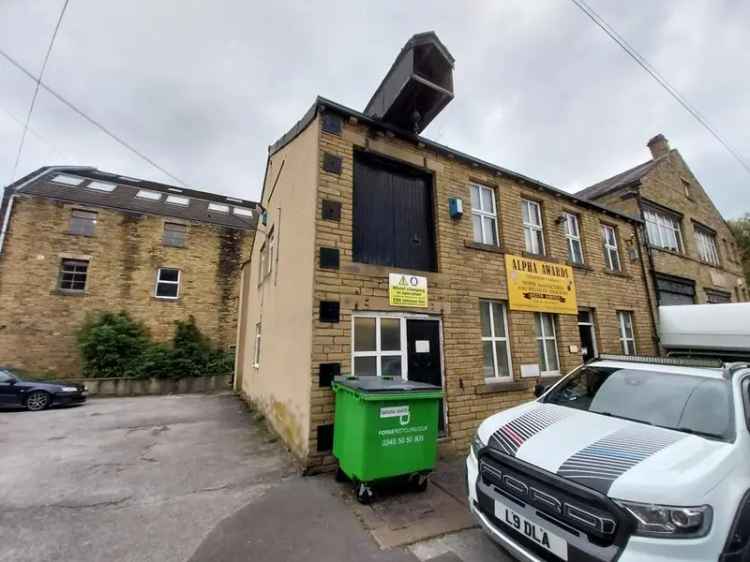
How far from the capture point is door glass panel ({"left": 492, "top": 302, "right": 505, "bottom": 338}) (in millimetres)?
6633

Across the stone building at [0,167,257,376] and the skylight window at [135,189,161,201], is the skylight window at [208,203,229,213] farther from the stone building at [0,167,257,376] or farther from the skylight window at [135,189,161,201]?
the skylight window at [135,189,161,201]

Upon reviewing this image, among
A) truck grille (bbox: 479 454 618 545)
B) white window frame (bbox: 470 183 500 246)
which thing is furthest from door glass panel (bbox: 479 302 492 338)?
truck grille (bbox: 479 454 618 545)

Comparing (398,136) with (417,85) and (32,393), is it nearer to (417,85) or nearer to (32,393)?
(417,85)

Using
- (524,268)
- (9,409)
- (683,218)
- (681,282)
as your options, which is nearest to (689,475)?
(524,268)

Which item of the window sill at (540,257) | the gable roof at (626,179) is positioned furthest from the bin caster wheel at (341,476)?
the gable roof at (626,179)

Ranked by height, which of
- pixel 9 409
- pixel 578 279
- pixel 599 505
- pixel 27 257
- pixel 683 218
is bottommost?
pixel 9 409

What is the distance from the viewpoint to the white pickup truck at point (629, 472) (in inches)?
72.4

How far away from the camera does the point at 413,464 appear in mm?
3748

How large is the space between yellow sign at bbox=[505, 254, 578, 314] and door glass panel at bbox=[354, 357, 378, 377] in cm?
337

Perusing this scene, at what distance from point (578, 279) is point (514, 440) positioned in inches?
276

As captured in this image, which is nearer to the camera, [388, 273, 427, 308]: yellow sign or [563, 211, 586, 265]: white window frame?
[388, 273, 427, 308]: yellow sign

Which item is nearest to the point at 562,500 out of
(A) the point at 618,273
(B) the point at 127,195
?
(A) the point at 618,273

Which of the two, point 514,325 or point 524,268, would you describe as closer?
point 514,325

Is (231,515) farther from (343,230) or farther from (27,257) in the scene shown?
(27,257)
